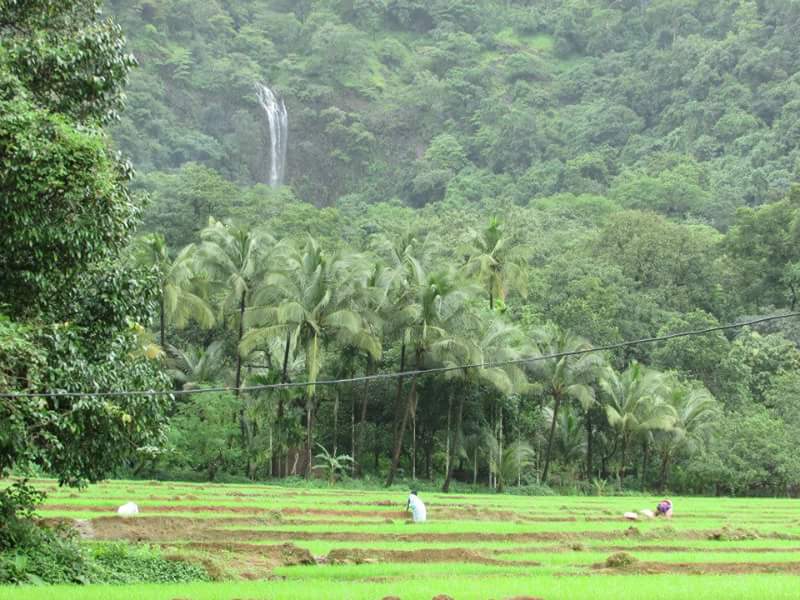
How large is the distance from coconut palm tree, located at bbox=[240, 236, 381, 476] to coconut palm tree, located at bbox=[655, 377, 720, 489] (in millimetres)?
16166

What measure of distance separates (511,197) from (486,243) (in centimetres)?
4603

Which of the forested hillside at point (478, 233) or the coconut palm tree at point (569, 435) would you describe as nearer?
the forested hillside at point (478, 233)

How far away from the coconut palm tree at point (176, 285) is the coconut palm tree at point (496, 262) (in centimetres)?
1423

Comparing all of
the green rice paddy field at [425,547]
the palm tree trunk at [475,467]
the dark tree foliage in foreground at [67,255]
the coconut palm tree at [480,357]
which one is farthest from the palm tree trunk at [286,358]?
the dark tree foliage in foreground at [67,255]

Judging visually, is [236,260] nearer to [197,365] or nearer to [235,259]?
[235,259]

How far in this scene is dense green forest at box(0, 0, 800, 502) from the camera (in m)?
41.8

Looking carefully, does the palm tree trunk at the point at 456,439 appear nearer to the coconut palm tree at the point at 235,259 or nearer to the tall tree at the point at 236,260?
the tall tree at the point at 236,260

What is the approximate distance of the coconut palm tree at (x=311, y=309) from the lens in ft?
137

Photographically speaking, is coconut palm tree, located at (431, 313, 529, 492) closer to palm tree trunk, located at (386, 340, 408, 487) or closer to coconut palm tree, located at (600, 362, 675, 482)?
palm tree trunk, located at (386, 340, 408, 487)

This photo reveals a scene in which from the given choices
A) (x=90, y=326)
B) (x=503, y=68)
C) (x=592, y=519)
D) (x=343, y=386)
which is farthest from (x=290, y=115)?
(x=90, y=326)

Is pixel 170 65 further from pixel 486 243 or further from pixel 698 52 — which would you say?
pixel 486 243

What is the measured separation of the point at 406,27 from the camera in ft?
460

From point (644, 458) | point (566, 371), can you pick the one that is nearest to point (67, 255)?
point (566, 371)

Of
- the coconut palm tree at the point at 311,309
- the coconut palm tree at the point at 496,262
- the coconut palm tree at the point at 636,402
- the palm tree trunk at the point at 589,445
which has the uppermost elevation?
the coconut palm tree at the point at 496,262
